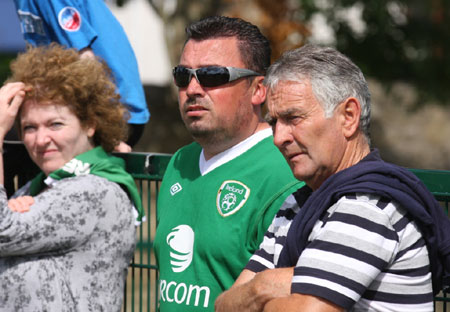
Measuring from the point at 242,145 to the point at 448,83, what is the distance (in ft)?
33.2

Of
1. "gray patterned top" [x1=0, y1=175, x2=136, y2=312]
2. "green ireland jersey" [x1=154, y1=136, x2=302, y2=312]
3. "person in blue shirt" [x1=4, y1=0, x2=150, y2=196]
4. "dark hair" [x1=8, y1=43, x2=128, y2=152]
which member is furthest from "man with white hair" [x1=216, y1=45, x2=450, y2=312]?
"person in blue shirt" [x1=4, y1=0, x2=150, y2=196]

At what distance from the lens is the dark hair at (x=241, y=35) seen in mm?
3291

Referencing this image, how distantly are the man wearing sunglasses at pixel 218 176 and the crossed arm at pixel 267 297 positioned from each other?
347mm

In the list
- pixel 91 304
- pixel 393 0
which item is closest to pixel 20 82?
pixel 91 304

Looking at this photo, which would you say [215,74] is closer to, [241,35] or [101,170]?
[241,35]

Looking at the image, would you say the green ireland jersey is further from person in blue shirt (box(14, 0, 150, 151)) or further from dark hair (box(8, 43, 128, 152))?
person in blue shirt (box(14, 0, 150, 151))

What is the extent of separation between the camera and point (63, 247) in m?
3.39

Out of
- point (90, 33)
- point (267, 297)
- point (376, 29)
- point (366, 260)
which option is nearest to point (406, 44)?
point (376, 29)

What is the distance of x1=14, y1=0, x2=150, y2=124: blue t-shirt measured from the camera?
4188 millimetres

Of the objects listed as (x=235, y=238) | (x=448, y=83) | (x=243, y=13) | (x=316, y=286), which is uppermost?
(x=316, y=286)

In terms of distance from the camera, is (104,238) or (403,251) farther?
(104,238)

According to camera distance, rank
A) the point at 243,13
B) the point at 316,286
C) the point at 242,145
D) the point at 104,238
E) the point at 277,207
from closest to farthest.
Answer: the point at 316,286
the point at 277,207
the point at 242,145
the point at 104,238
the point at 243,13

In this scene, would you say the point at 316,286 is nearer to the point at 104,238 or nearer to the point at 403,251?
the point at 403,251

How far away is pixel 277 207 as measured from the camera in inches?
117
